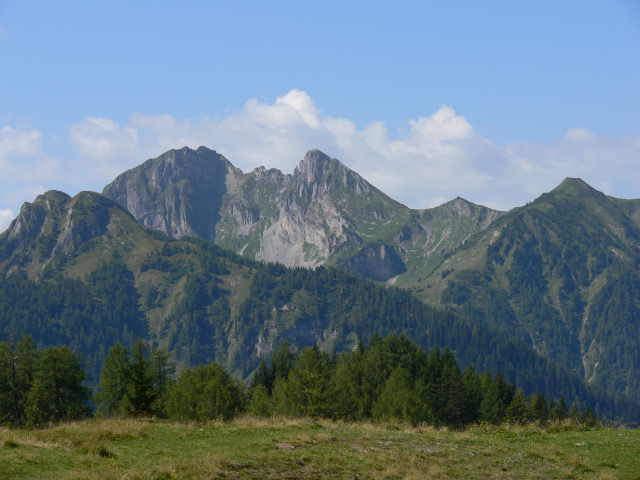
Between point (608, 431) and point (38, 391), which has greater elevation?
point (608, 431)

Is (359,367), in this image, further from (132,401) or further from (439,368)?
(132,401)

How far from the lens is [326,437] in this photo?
96.0 ft

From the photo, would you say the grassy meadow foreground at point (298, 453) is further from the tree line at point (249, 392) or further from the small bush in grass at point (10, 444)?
the tree line at point (249, 392)

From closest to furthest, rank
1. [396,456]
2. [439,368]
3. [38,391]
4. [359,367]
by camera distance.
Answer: [396,456] < [38,391] < [359,367] < [439,368]

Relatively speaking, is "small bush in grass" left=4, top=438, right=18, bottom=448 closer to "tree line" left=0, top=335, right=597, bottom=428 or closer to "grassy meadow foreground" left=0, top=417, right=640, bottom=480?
"grassy meadow foreground" left=0, top=417, right=640, bottom=480

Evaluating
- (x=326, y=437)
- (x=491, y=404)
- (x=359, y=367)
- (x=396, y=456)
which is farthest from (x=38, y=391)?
(x=491, y=404)

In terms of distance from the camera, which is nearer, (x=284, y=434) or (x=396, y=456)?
(x=396, y=456)

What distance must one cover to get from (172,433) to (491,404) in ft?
250

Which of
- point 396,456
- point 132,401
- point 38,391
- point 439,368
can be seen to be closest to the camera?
point 396,456

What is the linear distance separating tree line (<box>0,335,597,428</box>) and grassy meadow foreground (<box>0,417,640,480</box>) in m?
21.9

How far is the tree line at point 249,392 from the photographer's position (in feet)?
213

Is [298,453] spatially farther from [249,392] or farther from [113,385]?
[249,392]

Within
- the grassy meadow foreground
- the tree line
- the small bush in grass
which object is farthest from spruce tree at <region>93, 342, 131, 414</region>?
the small bush in grass

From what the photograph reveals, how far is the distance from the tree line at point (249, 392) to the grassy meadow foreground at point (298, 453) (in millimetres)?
21874
